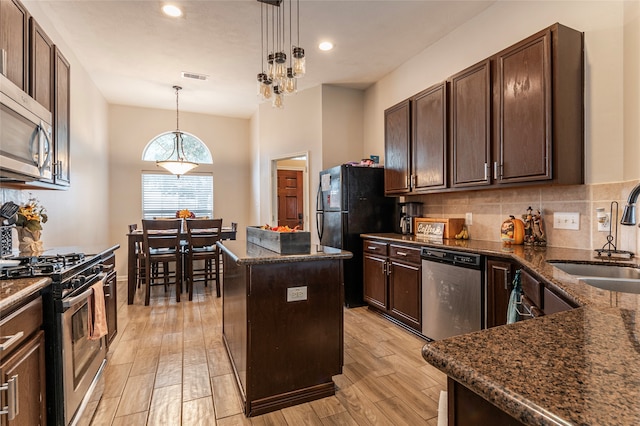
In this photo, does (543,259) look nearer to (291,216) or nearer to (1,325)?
(1,325)

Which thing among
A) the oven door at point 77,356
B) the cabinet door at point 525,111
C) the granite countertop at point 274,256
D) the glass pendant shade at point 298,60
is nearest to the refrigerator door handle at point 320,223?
the granite countertop at point 274,256

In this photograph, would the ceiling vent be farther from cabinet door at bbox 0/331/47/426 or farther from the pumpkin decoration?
the pumpkin decoration

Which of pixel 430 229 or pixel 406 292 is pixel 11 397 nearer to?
pixel 406 292

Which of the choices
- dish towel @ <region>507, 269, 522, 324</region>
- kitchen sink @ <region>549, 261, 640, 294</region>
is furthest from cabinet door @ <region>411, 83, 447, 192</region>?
→ kitchen sink @ <region>549, 261, 640, 294</region>

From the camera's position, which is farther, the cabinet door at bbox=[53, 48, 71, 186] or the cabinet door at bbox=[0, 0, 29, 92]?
the cabinet door at bbox=[53, 48, 71, 186]

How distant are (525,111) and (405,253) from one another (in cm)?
154

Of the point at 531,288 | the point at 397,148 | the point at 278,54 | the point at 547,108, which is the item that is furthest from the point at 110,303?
the point at 547,108

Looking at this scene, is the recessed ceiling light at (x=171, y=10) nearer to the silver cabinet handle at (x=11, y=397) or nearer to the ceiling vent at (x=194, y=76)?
the ceiling vent at (x=194, y=76)

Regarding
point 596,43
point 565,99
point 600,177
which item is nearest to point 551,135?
point 565,99

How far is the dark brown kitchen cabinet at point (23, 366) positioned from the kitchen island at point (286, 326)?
94 cm

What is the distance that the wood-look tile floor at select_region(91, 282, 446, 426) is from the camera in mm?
1949

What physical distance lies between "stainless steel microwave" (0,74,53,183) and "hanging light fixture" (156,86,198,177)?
9.79 feet

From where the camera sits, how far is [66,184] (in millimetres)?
2680

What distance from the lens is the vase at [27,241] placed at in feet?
7.78
